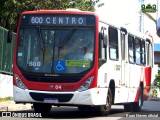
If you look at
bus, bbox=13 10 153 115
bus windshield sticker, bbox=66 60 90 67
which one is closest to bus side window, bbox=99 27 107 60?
bus, bbox=13 10 153 115

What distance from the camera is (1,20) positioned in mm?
31531

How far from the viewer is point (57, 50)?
1605 centimetres

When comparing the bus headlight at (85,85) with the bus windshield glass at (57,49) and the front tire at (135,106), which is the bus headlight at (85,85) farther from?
the front tire at (135,106)

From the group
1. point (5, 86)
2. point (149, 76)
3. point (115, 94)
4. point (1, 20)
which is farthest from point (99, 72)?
point (1, 20)

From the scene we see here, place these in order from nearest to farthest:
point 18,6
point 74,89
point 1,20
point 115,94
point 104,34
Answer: point 74,89, point 104,34, point 115,94, point 18,6, point 1,20

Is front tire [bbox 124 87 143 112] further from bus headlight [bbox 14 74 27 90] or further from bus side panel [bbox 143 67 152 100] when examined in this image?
bus headlight [bbox 14 74 27 90]

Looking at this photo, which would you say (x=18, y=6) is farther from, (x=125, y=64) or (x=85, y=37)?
(x=85, y=37)

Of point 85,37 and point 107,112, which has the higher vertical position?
point 85,37

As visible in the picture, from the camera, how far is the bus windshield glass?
624 inches

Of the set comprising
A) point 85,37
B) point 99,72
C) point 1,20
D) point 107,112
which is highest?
point 1,20

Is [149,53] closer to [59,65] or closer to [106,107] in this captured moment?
[106,107]

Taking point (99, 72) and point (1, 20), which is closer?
point (99, 72)

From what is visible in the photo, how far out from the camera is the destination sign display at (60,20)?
16312 millimetres

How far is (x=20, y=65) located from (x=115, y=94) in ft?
11.8
